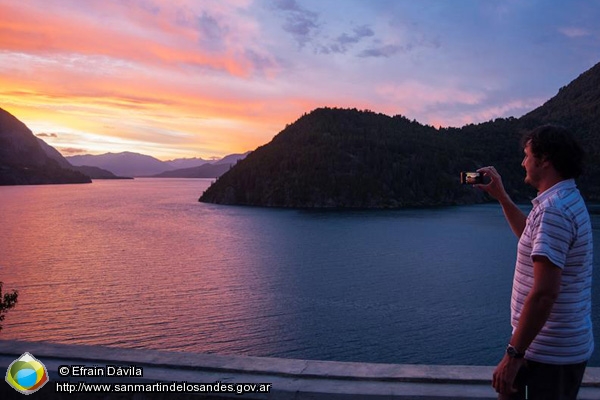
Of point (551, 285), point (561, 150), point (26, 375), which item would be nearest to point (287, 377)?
point (26, 375)

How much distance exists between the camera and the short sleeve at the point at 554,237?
2.73m

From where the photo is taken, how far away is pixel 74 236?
6625 centimetres

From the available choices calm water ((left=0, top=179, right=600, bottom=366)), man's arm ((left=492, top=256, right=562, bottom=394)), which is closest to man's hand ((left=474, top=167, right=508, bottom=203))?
man's arm ((left=492, top=256, right=562, bottom=394))

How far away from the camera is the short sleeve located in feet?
8.97

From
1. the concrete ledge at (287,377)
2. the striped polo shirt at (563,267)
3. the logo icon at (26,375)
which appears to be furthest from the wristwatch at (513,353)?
the logo icon at (26,375)

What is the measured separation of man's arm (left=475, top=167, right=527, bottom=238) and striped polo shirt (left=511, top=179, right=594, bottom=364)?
0.67 m

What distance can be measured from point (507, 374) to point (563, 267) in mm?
721

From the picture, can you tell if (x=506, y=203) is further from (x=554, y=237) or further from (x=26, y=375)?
(x=26, y=375)

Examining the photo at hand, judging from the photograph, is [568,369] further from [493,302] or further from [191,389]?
[493,302]

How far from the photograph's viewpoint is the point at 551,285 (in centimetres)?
273

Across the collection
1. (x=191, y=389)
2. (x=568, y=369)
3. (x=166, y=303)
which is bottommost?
(x=166, y=303)

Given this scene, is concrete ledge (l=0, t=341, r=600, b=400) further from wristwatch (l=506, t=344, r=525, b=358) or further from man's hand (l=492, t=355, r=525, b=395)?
wristwatch (l=506, t=344, r=525, b=358)

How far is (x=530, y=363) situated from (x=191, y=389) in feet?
8.57

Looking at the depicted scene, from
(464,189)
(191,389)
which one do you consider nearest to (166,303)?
(191,389)
